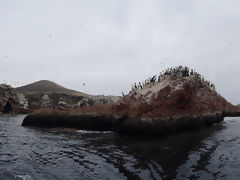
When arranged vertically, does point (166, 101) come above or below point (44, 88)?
below

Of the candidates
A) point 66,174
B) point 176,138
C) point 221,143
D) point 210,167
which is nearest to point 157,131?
point 176,138

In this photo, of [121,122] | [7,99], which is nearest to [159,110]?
[121,122]

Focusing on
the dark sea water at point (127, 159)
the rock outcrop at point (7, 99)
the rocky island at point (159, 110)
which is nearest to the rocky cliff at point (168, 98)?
the rocky island at point (159, 110)

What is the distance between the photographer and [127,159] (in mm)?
9133

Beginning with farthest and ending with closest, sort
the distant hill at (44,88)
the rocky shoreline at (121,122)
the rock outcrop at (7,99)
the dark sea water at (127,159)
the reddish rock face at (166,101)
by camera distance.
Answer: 1. the distant hill at (44,88)
2. the rock outcrop at (7,99)
3. the reddish rock face at (166,101)
4. the rocky shoreline at (121,122)
5. the dark sea water at (127,159)

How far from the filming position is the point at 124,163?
28.2ft

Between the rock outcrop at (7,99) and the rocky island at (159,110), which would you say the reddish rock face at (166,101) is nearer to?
the rocky island at (159,110)

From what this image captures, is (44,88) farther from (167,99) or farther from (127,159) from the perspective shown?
(127,159)

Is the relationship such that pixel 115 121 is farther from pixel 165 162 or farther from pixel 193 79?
pixel 165 162

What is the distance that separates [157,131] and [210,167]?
5308mm

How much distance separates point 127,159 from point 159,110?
5580 millimetres

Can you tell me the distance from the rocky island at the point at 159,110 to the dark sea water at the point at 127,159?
1.10 meters

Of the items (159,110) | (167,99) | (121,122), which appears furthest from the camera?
(121,122)

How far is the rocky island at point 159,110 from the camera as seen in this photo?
1359 centimetres
